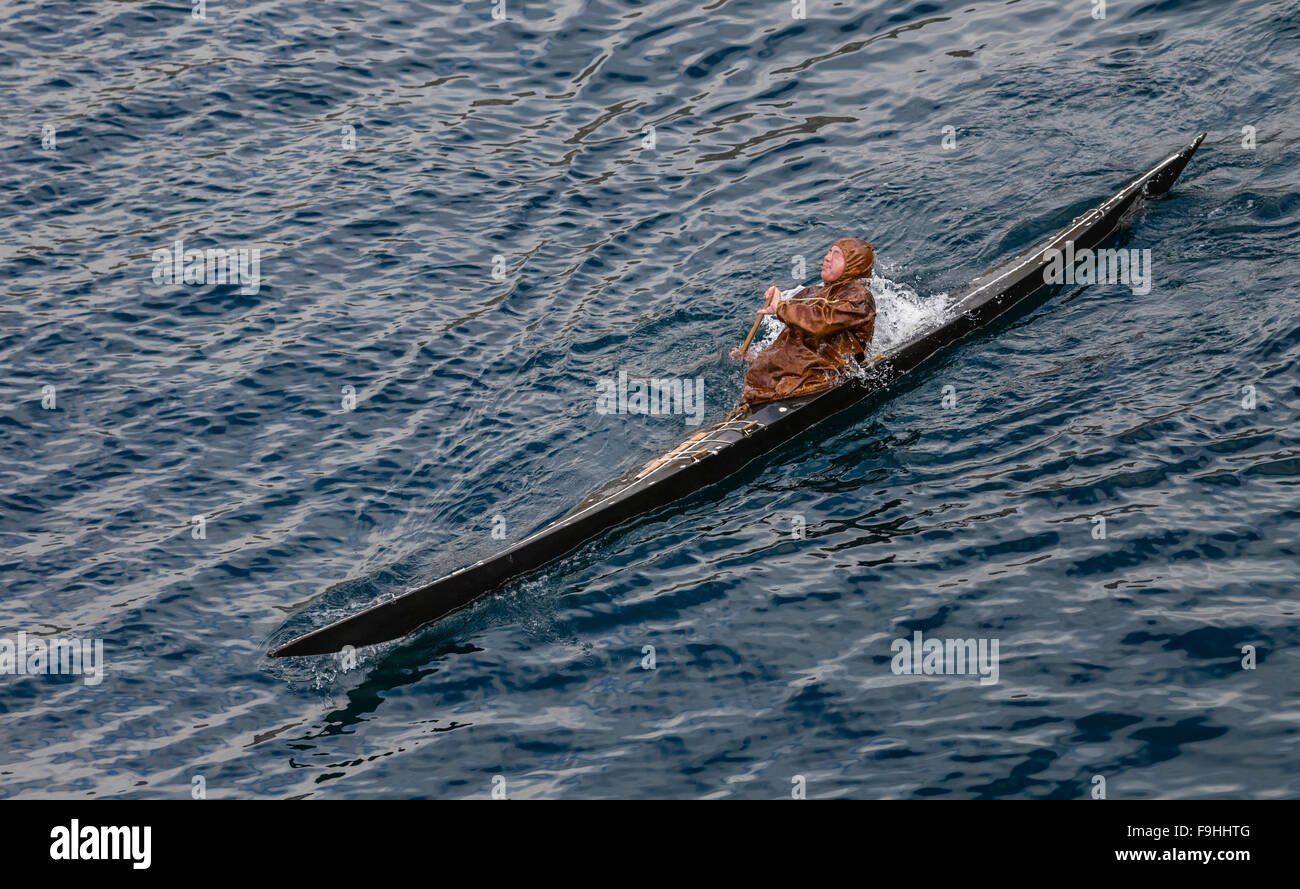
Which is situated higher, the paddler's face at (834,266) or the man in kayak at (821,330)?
the paddler's face at (834,266)

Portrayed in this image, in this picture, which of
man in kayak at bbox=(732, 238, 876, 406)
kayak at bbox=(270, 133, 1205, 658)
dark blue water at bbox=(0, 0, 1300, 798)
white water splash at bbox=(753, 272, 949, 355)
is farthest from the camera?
white water splash at bbox=(753, 272, 949, 355)

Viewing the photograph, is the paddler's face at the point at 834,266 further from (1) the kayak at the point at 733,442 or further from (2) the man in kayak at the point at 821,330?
(1) the kayak at the point at 733,442

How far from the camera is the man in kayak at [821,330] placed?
423 inches

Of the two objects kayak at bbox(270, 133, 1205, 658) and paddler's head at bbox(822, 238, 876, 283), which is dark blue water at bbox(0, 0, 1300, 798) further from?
paddler's head at bbox(822, 238, 876, 283)

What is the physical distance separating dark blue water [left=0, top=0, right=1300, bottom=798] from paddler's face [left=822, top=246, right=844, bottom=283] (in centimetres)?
131

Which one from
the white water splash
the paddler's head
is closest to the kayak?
the white water splash

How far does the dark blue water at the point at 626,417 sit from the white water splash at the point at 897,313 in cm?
33

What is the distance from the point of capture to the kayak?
879 centimetres

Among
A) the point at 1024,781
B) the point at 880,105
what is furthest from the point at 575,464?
the point at 880,105

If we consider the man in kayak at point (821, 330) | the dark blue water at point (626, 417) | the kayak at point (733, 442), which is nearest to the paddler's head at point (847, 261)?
the man in kayak at point (821, 330)

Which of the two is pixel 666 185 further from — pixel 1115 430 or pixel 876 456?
pixel 1115 430

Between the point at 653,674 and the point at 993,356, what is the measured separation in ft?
16.2

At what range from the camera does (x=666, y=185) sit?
47.8 feet
